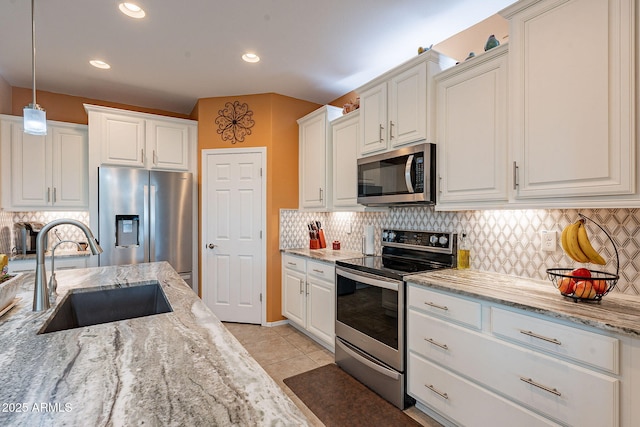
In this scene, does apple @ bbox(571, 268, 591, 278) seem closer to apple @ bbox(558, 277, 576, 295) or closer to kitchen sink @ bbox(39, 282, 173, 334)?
apple @ bbox(558, 277, 576, 295)

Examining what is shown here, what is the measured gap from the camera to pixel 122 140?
346cm

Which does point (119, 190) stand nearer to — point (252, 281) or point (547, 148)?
point (252, 281)

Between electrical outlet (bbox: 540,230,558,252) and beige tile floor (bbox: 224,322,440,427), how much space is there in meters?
1.31

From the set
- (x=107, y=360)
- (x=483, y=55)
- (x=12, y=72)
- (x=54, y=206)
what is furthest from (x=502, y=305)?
(x=12, y=72)

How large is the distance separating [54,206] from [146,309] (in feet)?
8.31

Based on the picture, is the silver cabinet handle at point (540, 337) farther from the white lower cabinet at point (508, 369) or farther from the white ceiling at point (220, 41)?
the white ceiling at point (220, 41)

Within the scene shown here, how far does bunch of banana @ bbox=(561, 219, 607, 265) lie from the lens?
5.02ft

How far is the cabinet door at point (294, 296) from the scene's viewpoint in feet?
10.8

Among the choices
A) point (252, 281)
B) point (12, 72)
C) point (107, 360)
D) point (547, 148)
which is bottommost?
point (252, 281)

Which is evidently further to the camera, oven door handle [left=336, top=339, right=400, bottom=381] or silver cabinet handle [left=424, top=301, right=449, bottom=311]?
oven door handle [left=336, top=339, right=400, bottom=381]

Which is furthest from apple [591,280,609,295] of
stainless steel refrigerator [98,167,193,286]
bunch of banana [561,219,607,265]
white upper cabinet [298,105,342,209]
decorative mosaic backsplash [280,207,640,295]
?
stainless steel refrigerator [98,167,193,286]

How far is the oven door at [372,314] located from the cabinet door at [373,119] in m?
1.06

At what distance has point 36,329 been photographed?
106 cm

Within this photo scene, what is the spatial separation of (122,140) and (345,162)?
97.3 inches
